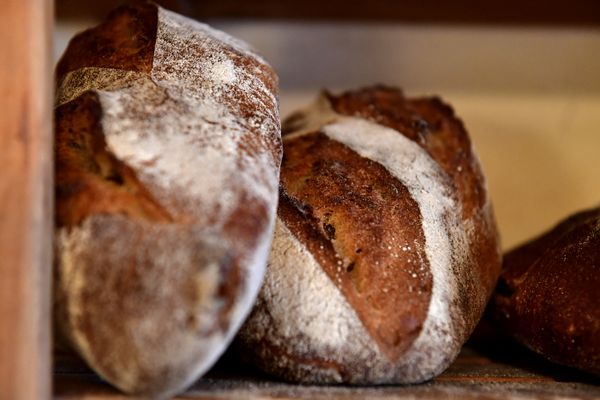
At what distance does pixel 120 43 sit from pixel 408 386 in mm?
751

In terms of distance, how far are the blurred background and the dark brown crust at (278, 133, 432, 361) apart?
82 cm

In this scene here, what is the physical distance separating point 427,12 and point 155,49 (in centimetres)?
103

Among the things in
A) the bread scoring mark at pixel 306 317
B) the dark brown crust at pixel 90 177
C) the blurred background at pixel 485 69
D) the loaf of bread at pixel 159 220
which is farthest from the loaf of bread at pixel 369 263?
the blurred background at pixel 485 69

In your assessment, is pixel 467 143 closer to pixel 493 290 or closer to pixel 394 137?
pixel 394 137

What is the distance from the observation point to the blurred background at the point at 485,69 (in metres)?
1.95

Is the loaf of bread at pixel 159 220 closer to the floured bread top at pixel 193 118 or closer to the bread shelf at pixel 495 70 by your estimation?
the floured bread top at pixel 193 118

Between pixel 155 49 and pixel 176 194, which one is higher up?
pixel 155 49

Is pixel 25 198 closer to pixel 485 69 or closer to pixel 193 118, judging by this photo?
pixel 193 118

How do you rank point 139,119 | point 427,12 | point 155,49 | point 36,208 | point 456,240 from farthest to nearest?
point 427,12 → point 456,240 → point 155,49 → point 139,119 → point 36,208

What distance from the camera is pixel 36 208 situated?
32.4 inches

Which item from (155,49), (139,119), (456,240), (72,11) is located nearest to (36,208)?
(139,119)

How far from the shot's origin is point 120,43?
119 centimetres

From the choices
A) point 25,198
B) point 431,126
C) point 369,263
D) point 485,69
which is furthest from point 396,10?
point 25,198

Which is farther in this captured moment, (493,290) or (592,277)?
(493,290)
